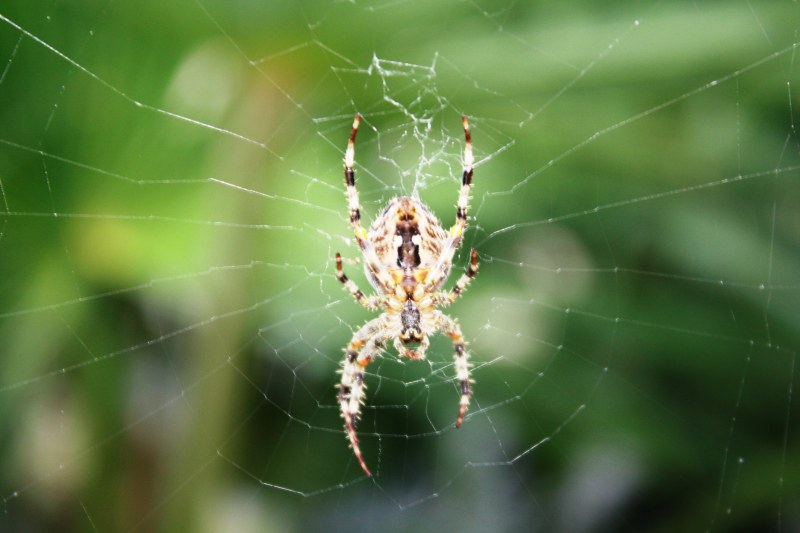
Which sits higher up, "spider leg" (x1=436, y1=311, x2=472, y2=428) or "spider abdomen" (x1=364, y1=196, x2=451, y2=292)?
"spider abdomen" (x1=364, y1=196, x2=451, y2=292)

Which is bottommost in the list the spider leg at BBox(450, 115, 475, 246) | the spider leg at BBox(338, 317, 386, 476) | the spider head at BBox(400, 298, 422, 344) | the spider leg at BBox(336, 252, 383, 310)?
the spider leg at BBox(338, 317, 386, 476)

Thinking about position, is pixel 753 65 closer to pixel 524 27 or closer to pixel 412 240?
pixel 524 27

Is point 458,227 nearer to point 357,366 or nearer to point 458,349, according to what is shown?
point 458,349

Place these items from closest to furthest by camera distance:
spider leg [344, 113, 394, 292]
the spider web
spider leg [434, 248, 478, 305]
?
the spider web, spider leg [344, 113, 394, 292], spider leg [434, 248, 478, 305]

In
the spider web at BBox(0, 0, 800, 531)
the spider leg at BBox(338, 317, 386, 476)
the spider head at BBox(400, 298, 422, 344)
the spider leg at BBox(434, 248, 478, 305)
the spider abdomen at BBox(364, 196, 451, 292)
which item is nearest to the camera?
the spider web at BBox(0, 0, 800, 531)

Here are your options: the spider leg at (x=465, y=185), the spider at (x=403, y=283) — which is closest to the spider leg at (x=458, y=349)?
the spider at (x=403, y=283)

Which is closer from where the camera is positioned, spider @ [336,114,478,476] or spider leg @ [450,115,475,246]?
spider leg @ [450,115,475,246]

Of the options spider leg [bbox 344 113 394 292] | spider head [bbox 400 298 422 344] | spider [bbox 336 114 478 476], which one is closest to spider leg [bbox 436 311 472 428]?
spider [bbox 336 114 478 476]

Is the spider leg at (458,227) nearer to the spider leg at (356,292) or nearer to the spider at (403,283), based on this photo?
the spider at (403,283)

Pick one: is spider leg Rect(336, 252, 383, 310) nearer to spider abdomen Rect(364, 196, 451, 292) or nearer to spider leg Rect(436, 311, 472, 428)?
spider abdomen Rect(364, 196, 451, 292)
